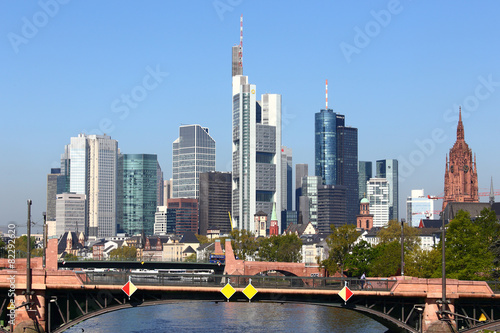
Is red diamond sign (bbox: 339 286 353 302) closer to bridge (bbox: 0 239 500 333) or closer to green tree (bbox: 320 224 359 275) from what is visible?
bridge (bbox: 0 239 500 333)

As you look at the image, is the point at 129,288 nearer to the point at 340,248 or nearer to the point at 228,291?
the point at 228,291

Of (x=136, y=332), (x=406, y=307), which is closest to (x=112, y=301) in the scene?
(x=406, y=307)

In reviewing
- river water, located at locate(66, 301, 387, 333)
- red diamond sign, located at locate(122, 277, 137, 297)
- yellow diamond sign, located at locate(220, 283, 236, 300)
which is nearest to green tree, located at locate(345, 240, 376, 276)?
river water, located at locate(66, 301, 387, 333)

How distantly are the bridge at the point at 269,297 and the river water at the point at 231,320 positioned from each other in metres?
33.0

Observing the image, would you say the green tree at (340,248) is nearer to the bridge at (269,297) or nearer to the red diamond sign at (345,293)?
the bridge at (269,297)

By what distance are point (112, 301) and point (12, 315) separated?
815cm

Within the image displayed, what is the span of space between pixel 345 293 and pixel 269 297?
636cm

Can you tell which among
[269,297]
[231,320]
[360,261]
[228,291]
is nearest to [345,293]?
[269,297]

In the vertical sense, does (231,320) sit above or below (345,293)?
below

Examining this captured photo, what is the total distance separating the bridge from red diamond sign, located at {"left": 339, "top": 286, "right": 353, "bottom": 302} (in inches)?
49.9

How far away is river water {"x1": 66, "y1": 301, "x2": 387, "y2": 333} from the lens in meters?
101

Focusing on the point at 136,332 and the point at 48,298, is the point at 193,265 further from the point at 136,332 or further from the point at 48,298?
the point at 48,298

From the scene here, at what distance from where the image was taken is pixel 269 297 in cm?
6600

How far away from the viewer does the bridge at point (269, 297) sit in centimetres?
6331
